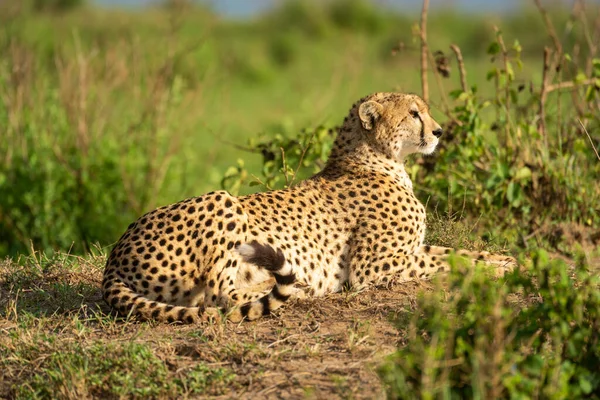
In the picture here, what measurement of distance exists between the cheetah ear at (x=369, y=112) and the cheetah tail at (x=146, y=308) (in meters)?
1.28

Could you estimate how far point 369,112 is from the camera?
14.2 ft

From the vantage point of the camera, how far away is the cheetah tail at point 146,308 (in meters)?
3.50

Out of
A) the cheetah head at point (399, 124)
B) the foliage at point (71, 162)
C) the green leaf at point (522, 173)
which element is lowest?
the foliage at point (71, 162)

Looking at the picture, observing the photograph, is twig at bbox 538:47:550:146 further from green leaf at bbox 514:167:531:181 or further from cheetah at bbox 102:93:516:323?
cheetah at bbox 102:93:516:323

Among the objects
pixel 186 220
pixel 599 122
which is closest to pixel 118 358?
pixel 186 220

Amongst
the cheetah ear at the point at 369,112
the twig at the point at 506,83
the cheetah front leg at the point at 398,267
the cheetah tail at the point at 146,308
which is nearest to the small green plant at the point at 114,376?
the cheetah tail at the point at 146,308

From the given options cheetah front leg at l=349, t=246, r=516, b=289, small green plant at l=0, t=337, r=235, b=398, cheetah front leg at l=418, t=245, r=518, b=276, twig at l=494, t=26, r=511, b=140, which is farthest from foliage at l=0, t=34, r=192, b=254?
small green plant at l=0, t=337, r=235, b=398

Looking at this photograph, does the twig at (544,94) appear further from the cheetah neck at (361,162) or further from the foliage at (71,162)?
the foliage at (71,162)

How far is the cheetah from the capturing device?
3635 mm

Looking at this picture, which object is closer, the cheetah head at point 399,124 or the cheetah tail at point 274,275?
the cheetah tail at point 274,275

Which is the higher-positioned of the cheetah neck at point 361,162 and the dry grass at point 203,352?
the cheetah neck at point 361,162

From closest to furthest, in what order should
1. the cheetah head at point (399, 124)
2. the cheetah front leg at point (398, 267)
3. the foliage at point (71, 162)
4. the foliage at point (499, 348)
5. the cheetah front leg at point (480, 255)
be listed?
the foliage at point (499, 348) < the cheetah front leg at point (398, 267) < the cheetah front leg at point (480, 255) < the cheetah head at point (399, 124) < the foliage at point (71, 162)

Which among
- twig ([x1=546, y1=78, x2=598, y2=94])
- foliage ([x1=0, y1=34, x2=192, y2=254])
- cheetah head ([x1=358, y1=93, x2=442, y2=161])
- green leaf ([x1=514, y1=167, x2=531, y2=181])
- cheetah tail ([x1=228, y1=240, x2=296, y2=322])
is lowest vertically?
foliage ([x1=0, y1=34, x2=192, y2=254])

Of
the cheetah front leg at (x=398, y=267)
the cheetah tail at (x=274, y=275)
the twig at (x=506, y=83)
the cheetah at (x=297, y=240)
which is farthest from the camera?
the twig at (x=506, y=83)
